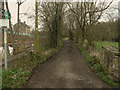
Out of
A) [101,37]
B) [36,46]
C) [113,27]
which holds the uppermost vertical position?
[113,27]

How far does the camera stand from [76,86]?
12.2ft

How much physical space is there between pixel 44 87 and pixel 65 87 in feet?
2.64

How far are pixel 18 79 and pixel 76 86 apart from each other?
2.44m

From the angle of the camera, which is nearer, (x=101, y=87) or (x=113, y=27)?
(x=101, y=87)

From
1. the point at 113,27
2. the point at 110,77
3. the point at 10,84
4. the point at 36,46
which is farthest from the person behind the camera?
the point at 113,27

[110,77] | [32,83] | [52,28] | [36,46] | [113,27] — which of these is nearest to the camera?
[32,83]

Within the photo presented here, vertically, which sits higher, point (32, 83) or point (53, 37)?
point (53, 37)

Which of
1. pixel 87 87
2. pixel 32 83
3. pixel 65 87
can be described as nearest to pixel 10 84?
pixel 32 83

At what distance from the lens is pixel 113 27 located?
28.5 ft

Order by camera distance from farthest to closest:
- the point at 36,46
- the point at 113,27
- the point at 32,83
→ the point at 113,27 < the point at 36,46 < the point at 32,83

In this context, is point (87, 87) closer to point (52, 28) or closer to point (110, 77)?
point (110, 77)

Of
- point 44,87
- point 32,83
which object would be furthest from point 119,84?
point 32,83

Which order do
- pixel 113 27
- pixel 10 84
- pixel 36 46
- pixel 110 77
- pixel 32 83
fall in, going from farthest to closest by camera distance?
1. pixel 113 27
2. pixel 36 46
3. pixel 110 77
4. pixel 32 83
5. pixel 10 84

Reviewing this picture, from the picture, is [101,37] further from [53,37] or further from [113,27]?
[53,37]
